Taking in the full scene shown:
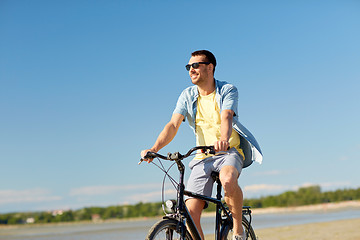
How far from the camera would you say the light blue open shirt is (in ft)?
13.6

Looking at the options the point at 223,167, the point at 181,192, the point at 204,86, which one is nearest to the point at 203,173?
the point at 223,167

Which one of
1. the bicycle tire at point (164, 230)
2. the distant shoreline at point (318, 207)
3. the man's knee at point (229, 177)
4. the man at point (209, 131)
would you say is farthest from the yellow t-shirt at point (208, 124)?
the distant shoreline at point (318, 207)

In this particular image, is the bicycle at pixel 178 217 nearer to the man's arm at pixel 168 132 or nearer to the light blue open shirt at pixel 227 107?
the man's arm at pixel 168 132

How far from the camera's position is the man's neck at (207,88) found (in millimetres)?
4270

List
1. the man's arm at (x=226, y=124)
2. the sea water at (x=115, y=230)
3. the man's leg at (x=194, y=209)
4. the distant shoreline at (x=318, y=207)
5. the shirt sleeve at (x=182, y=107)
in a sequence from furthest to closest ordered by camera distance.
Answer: the distant shoreline at (x=318, y=207) → the sea water at (x=115, y=230) → the shirt sleeve at (x=182, y=107) → the man's leg at (x=194, y=209) → the man's arm at (x=226, y=124)

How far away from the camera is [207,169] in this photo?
4180 mm

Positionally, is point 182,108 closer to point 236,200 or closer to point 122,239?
point 236,200

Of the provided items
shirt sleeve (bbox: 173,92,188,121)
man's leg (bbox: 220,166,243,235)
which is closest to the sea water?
man's leg (bbox: 220,166,243,235)

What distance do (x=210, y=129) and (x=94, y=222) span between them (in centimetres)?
2168

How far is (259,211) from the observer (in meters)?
27.3

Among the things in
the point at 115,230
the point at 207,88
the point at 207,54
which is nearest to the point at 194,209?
the point at 207,88

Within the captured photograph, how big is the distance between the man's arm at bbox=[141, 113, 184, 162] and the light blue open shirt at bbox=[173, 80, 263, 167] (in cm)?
7

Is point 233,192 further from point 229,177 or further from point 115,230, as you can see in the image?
point 115,230

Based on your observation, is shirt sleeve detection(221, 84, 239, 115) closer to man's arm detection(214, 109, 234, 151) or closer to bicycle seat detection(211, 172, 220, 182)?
man's arm detection(214, 109, 234, 151)
